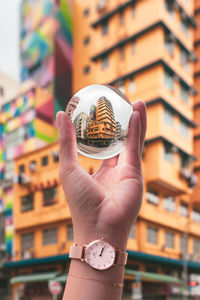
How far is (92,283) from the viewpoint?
2713 mm

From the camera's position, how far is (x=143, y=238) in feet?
90.1

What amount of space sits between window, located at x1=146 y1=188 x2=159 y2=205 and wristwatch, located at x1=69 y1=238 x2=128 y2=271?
25659 millimetres

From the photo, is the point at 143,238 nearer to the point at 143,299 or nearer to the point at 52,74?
the point at 143,299

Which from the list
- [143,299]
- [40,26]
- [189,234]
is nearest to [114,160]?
[143,299]

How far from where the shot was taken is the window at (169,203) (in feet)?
100

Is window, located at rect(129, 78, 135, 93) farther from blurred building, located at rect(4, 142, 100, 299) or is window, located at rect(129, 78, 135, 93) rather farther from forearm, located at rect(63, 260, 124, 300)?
forearm, located at rect(63, 260, 124, 300)

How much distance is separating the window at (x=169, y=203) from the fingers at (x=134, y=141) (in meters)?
27.7

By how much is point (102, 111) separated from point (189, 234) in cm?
3206

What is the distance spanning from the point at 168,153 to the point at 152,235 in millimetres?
6124

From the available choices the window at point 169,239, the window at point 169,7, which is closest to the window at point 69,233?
the window at point 169,239

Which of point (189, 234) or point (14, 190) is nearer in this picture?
point (14, 190)


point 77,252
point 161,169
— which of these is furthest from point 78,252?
point 161,169

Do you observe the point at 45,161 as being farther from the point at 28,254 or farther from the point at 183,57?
the point at 183,57

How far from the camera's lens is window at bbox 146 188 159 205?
93.3ft
